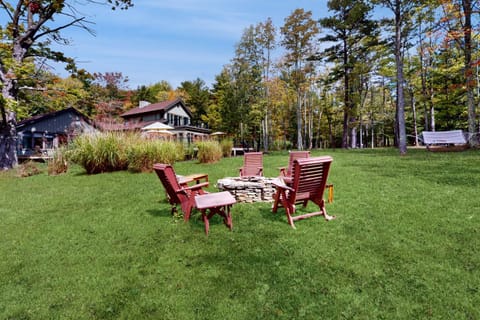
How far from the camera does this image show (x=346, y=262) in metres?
2.46

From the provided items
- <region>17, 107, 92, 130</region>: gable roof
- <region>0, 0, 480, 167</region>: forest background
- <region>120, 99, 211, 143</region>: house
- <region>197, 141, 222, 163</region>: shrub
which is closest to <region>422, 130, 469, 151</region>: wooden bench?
<region>0, 0, 480, 167</region>: forest background

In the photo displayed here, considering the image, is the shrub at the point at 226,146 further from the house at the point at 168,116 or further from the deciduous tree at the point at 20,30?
the house at the point at 168,116

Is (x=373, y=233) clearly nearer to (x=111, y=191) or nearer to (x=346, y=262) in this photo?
(x=346, y=262)

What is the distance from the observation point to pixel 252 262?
256 centimetres

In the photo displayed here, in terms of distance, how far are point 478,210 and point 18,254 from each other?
20.3ft

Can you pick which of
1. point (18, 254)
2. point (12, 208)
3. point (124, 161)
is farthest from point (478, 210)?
point (124, 161)

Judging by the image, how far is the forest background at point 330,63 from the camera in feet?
37.6

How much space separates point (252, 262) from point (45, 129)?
83.7ft

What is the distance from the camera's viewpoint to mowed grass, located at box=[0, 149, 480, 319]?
1924 mm

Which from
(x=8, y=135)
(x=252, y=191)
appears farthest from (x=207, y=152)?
(x=8, y=135)

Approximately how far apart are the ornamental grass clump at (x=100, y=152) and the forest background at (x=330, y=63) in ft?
15.6

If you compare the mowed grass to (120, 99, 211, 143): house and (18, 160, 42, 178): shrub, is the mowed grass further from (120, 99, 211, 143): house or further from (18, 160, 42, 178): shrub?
(120, 99, 211, 143): house

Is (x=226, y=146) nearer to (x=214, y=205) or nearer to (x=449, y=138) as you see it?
(x=449, y=138)

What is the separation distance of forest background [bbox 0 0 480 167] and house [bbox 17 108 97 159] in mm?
1614
